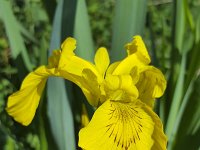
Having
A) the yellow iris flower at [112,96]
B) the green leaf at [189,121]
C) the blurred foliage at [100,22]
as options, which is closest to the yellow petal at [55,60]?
the yellow iris flower at [112,96]

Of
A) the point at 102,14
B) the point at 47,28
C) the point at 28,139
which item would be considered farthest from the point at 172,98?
the point at 102,14

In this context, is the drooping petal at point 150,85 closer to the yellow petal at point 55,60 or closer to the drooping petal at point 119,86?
the drooping petal at point 119,86

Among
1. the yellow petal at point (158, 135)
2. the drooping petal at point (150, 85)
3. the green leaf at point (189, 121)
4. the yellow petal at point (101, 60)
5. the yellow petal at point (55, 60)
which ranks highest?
the yellow petal at point (55, 60)

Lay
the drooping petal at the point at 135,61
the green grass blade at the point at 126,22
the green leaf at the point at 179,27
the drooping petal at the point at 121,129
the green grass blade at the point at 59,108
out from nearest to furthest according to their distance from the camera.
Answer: the drooping petal at the point at 121,129
the drooping petal at the point at 135,61
the green grass blade at the point at 59,108
the green grass blade at the point at 126,22
the green leaf at the point at 179,27

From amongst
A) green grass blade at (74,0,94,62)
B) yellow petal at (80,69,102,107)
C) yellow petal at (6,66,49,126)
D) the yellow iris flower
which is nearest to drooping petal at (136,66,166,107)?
the yellow iris flower

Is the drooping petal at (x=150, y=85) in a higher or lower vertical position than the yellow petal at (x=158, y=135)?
higher

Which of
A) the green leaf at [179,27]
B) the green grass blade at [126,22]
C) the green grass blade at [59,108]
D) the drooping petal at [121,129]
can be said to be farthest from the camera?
the green leaf at [179,27]

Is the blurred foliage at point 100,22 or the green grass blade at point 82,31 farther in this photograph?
the blurred foliage at point 100,22
